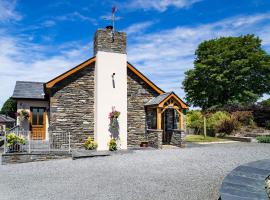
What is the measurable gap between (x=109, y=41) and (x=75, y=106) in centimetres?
465

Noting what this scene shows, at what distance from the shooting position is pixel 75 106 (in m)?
16.7

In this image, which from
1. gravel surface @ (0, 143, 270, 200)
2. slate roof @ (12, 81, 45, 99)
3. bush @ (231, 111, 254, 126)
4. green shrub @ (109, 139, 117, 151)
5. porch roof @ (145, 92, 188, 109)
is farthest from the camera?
bush @ (231, 111, 254, 126)

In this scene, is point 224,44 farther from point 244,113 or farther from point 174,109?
point 174,109

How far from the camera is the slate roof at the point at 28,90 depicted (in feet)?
68.7

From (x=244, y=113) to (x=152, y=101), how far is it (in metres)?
10.5

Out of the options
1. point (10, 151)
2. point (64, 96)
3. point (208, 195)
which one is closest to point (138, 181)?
point (208, 195)

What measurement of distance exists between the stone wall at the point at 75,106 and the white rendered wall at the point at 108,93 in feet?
1.80

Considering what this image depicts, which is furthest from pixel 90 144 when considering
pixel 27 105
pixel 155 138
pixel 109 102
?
pixel 27 105

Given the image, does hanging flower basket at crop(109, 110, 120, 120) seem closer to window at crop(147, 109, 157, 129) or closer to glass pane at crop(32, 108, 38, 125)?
window at crop(147, 109, 157, 129)

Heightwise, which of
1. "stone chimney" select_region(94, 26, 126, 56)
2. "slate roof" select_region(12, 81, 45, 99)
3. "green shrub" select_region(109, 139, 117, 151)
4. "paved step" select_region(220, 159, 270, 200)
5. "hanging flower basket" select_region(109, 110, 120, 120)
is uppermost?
"stone chimney" select_region(94, 26, 126, 56)

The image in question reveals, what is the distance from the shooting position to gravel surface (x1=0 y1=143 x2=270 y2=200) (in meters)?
7.27

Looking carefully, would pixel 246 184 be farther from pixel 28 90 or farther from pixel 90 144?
pixel 28 90

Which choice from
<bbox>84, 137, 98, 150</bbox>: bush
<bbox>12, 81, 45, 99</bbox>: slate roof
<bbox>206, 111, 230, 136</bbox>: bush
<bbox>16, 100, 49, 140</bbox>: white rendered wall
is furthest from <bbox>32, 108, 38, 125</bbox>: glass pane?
<bbox>206, 111, 230, 136</bbox>: bush

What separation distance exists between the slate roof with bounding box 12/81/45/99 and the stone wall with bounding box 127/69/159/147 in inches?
306
